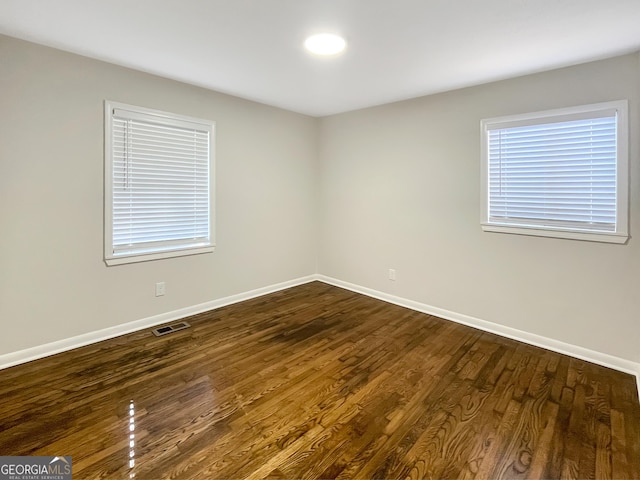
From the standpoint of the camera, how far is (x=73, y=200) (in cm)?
276

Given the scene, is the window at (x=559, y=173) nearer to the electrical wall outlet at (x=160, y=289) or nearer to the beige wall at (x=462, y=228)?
the beige wall at (x=462, y=228)

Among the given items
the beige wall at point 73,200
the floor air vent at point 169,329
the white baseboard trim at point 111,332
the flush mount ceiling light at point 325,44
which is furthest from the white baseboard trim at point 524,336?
the flush mount ceiling light at point 325,44

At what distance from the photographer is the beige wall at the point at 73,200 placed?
2486 mm

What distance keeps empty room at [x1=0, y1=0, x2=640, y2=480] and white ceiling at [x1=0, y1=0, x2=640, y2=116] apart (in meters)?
0.02

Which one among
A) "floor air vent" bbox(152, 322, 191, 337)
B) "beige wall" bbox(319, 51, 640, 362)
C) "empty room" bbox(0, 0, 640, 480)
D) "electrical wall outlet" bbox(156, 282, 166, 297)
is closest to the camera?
"empty room" bbox(0, 0, 640, 480)

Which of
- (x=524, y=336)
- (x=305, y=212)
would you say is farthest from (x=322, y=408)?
(x=305, y=212)

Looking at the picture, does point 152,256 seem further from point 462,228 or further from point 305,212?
point 462,228

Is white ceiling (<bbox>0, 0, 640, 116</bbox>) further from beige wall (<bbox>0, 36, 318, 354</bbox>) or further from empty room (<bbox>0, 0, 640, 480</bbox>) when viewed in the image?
beige wall (<bbox>0, 36, 318, 354</bbox>)

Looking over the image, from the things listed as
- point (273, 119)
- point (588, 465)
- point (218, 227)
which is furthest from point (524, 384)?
point (273, 119)

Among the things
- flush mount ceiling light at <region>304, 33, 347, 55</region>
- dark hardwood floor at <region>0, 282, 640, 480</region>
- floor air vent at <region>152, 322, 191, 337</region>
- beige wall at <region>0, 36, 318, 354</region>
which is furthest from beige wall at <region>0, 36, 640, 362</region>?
flush mount ceiling light at <region>304, 33, 347, 55</region>

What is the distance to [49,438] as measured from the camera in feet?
5.89

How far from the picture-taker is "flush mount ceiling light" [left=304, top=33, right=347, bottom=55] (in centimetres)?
229

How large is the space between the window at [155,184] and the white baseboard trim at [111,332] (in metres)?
0.63

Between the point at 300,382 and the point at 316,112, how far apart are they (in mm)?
3529
